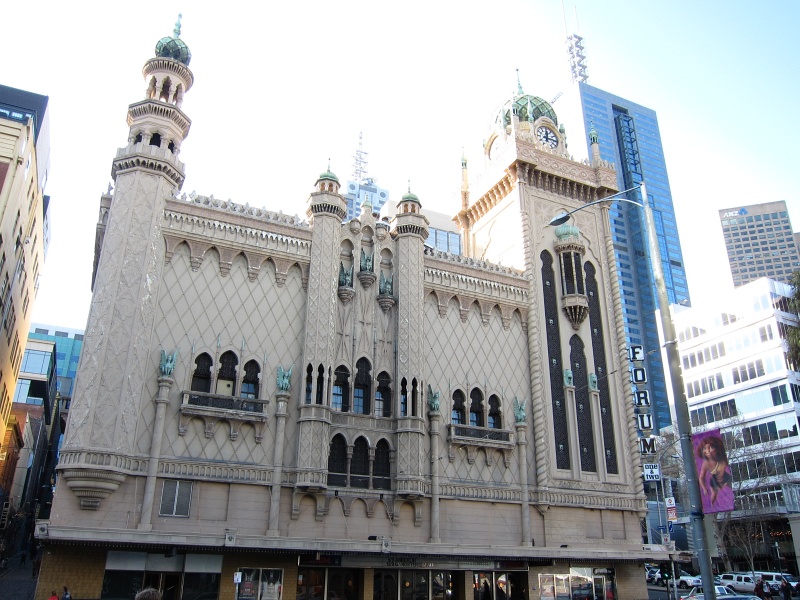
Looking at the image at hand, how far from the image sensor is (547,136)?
1725 inches

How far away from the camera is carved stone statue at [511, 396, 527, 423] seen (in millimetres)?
34031

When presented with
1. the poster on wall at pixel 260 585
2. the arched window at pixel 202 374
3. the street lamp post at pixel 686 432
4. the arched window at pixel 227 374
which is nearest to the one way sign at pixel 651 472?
the poster on wall at pixel 260 585

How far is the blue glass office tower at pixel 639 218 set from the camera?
129625 mm

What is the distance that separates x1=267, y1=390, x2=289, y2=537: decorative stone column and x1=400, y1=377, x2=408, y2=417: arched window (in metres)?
5.50

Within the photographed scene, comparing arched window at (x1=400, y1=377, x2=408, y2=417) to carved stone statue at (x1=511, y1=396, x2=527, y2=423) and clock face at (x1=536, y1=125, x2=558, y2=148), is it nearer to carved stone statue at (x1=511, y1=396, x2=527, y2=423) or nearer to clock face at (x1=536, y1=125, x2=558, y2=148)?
carved stone statue at (x1=511, y1=396, x2=527, y2=423)

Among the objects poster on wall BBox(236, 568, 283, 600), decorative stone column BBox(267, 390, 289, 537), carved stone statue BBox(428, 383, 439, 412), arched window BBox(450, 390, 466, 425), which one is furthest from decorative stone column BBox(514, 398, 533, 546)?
decorative stone column BBox(267, 390, 289, 537)

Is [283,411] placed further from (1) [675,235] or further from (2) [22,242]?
(1) [675,235]

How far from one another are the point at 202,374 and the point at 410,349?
9.75 metres

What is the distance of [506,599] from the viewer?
31.1m

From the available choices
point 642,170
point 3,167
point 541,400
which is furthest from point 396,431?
point 642,170

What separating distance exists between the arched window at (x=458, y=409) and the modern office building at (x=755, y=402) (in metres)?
27.5

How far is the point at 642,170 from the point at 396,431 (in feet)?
442

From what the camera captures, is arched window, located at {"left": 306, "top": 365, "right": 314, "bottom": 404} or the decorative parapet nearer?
the decorative parapet

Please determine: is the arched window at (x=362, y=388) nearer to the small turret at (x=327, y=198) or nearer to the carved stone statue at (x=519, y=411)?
the small turret at (x=327, y=198)
